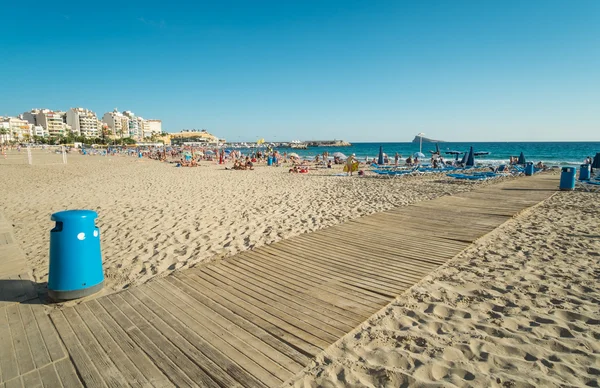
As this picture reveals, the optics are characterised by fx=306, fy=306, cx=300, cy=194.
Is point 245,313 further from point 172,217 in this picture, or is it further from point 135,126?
point 135,126

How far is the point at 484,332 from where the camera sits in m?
2.50

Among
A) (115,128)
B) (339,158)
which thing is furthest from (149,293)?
(115,128)

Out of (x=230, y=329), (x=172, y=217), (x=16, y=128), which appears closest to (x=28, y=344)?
(x=230, y=329)

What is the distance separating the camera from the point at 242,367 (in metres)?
2.04

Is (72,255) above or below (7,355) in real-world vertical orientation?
above

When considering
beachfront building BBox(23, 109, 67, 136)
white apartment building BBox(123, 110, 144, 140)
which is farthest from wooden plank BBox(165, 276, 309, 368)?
white apartment building BBox(123, 110, 144, 140)

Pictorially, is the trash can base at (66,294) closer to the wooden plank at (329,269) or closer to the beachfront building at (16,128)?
the wooden plank at (329,269)

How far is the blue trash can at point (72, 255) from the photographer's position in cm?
272

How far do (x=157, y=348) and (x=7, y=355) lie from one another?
101cm

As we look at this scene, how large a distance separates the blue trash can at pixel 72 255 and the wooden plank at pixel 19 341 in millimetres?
284

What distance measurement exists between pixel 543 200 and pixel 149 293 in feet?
32.7

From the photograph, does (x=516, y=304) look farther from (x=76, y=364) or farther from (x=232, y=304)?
(x=76, y=364)

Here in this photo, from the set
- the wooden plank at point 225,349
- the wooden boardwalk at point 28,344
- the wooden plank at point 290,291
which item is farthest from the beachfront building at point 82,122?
the wooden plank at point 225,349

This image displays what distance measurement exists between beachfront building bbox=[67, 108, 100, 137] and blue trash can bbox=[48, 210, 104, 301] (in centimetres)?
13896
